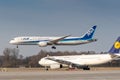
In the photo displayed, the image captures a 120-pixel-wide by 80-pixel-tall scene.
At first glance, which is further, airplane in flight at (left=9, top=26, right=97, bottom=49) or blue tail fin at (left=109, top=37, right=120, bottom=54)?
blue tail fin at (left=109, top=37, right=120, bottom=54)

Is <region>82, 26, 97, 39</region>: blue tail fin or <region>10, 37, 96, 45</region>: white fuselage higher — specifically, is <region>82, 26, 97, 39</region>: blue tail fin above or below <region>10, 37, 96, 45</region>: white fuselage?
above

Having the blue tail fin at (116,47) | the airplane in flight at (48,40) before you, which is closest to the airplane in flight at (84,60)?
the blue tail fin at (116,47)

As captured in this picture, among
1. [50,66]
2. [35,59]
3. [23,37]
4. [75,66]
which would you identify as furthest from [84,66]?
[35,59]

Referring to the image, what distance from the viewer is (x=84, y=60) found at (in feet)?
297

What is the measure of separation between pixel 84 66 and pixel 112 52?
28.7 feet

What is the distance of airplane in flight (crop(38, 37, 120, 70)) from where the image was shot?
287 feet

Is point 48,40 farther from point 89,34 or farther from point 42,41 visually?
point 89,34

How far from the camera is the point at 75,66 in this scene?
9256 centimetres

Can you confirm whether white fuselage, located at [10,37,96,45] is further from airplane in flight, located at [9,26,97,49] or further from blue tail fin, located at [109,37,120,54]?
blue tail fin, located at [109,37,120,54]

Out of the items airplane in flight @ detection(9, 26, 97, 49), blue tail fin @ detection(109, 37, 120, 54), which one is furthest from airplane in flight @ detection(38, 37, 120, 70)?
airplane in flight @ detection(9, 26, 97, 49)

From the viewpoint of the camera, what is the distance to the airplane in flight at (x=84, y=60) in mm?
87500

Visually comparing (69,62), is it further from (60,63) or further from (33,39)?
(33,39)

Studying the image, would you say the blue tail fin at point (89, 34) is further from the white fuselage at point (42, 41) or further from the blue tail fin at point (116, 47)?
the blue tail fin at point (116, 47)

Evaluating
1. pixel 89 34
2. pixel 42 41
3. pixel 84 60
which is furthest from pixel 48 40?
pixel 89 34
